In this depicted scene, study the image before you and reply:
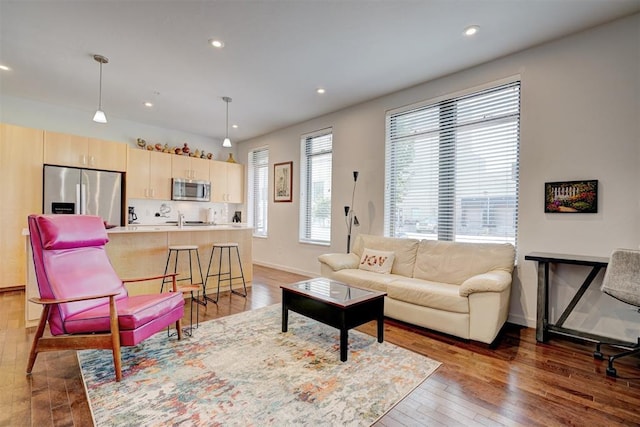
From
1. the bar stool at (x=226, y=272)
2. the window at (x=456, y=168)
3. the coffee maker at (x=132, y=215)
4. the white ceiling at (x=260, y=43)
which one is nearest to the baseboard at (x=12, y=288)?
the coffee maker at (x=132, y=215)

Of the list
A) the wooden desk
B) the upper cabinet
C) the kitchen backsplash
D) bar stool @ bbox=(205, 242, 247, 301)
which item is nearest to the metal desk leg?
the wooden desk

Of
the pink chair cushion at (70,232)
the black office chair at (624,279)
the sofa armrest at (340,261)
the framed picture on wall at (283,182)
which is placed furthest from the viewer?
the framed picture on wall at (283,182)

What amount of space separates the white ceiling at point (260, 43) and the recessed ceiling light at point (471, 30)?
62 mm

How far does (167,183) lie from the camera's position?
611 cm

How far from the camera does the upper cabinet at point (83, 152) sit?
187 inches

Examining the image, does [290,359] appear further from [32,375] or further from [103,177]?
[103,177]

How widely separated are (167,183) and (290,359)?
494cm

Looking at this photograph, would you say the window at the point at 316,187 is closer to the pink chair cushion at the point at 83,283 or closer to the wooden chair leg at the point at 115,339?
the pink chair cushion at the point at 83,283

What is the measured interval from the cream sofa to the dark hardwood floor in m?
0.22

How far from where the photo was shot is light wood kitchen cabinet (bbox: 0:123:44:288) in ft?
14.5

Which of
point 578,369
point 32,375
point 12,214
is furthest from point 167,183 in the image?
point 578,369

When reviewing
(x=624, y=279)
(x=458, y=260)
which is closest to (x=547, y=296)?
(x=624, y=279)

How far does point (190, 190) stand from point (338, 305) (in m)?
5.02

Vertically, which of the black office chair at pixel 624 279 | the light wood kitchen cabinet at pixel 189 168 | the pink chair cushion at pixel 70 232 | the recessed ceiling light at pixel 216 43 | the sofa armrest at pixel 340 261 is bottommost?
the sofa armrest at pixel 340 261
